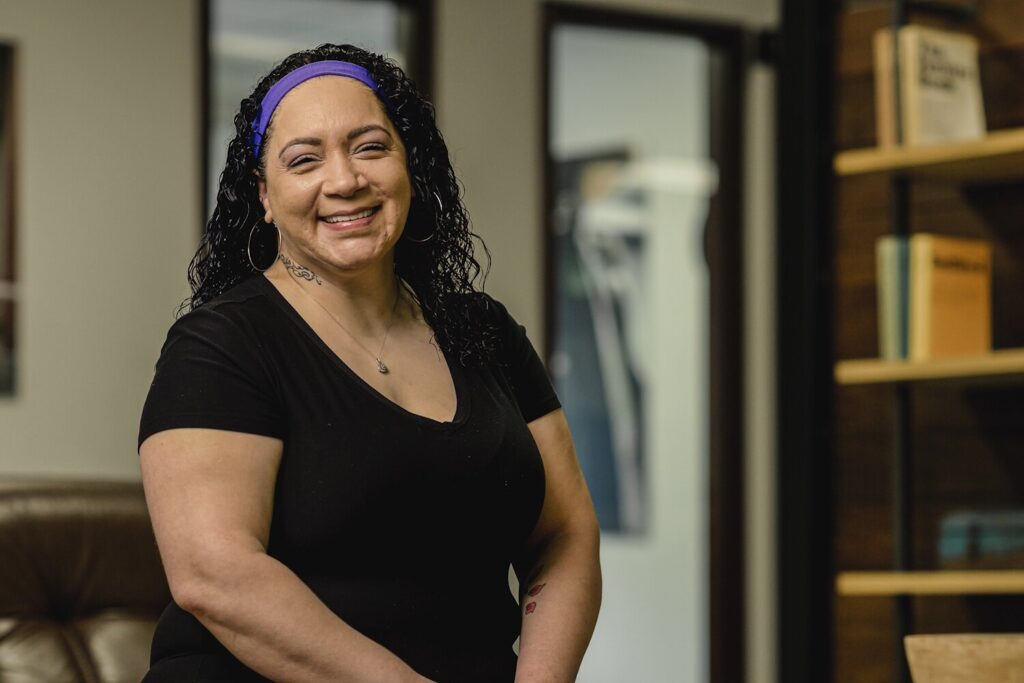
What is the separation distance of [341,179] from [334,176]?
0.4 inches

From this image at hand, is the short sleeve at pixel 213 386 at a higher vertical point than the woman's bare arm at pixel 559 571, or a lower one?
higher

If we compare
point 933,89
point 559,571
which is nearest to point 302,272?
point 559,571

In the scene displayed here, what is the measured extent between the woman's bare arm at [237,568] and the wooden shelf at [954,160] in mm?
1916

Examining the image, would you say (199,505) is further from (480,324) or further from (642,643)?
(642,643)

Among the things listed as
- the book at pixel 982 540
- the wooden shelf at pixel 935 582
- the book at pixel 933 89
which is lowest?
the wooden shelf at pixel 935 582

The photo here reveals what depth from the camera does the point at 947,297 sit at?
129 inches

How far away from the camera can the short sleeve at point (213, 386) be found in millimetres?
1593

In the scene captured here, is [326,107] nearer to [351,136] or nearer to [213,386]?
[351,136]

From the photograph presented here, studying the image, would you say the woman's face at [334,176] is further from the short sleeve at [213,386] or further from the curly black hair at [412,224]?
the short sleeve at [213,386]

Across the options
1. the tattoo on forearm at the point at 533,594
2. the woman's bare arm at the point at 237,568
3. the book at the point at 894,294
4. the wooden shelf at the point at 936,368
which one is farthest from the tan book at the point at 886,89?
the woman's bare arm at the point at 237,568

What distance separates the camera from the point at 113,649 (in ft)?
6.54

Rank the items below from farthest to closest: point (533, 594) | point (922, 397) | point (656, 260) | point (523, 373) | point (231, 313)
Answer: point (656, 260) < point (922, 397) < point (523, 373) < point (533, 594) < point (231, 313)

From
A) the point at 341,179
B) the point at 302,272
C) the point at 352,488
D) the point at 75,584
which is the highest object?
the point at 341,179

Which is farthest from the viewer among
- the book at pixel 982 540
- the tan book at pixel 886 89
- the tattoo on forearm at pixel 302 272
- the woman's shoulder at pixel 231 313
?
the tan book at pixel 886 89
